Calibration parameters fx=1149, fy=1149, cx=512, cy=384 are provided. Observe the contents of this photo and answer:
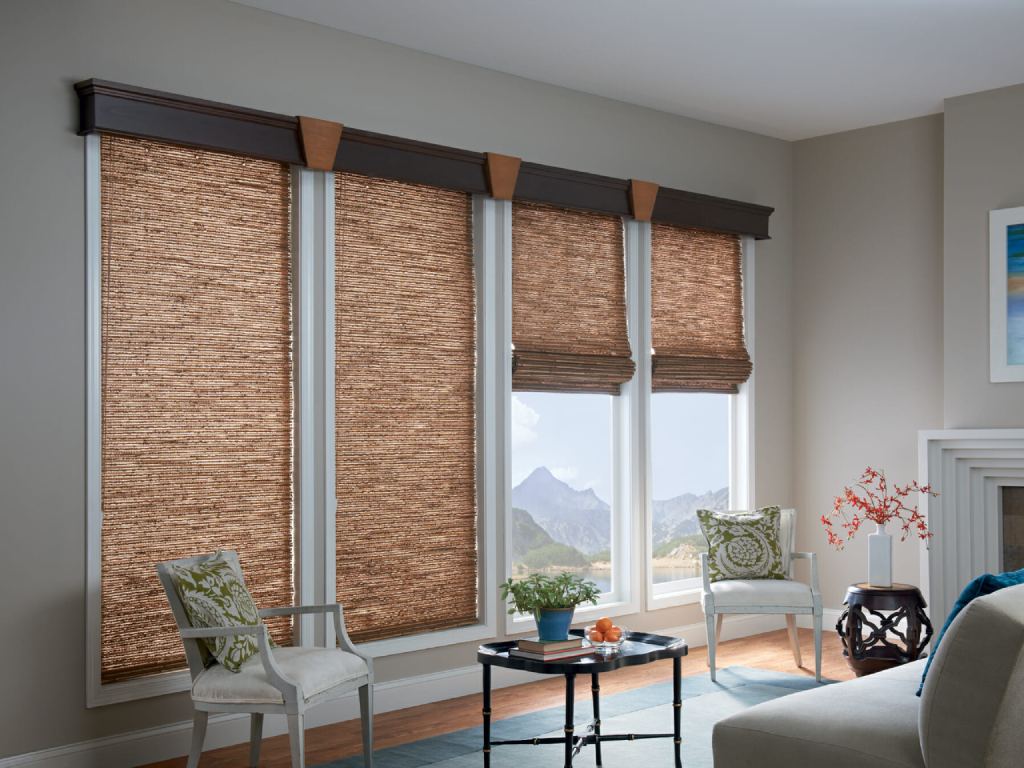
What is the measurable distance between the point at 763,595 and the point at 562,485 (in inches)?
44.2

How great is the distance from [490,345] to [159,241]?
1.65 metres

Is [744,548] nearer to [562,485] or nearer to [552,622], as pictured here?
[562,485]

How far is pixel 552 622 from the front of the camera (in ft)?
12.9

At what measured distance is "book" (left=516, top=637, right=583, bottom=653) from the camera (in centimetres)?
384

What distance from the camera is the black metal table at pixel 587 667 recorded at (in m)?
3.77

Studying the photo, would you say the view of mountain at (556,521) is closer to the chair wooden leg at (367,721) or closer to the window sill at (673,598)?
the window sill at (673,598)

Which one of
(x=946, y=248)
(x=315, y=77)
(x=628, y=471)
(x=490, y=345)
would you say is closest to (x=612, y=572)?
(x=628, y=471)

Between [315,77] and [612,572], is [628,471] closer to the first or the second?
[612,572]

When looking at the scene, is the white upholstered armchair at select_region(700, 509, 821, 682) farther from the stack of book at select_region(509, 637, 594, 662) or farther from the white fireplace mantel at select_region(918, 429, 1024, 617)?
the stack of book at select_region(509, 637, 594, 662)

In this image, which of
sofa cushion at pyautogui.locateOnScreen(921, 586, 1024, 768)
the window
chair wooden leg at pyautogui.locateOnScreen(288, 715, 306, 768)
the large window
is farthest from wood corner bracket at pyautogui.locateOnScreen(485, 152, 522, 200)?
sofa cushion at pyautogui.locateOnScreen(921, 586, 1024, 768)

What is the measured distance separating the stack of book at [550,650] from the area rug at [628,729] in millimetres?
496

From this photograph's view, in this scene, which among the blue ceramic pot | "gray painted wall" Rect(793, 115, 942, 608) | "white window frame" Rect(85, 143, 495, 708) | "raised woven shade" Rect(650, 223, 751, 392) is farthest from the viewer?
"gray painted wall" Rect(793, 115, 942, 608)

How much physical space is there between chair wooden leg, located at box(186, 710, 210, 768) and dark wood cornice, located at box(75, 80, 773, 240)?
207cm

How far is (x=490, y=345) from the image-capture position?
5.41m
